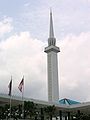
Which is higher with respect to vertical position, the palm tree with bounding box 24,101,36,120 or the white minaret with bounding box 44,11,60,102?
the white minaret with bounding box 44,11,60,102

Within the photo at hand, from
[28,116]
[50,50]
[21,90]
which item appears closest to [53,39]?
[50,50]

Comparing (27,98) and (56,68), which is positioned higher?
(56,68)

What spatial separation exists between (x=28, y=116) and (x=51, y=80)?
49438 millimetres

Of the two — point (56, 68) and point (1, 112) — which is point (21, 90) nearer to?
point (1, 112)

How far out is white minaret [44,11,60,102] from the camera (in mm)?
114875

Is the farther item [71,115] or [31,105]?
[71,115]

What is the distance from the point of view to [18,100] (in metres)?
71.7

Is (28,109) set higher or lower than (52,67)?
lower

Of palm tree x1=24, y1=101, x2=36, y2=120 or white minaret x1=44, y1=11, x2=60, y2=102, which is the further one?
white minaret x1=44, y1=11, x2=60, y2=102

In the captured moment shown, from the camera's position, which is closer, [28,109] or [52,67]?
[28,109]

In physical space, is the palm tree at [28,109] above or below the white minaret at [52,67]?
below

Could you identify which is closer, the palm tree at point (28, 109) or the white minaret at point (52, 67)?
the palm tree at point (28, 109)

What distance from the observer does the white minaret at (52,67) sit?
4523 inches

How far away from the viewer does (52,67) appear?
119250 millimetres
